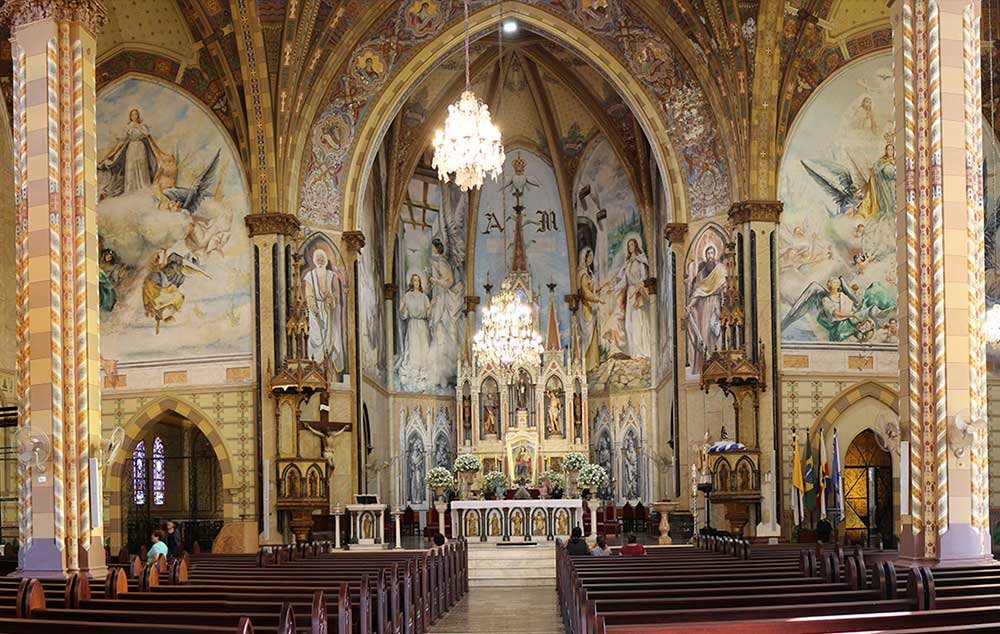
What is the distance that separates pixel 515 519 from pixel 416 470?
877 centimetres

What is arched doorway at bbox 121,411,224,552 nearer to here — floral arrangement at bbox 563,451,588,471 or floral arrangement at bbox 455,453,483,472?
floral arrangement at bbox 455,453,483,472

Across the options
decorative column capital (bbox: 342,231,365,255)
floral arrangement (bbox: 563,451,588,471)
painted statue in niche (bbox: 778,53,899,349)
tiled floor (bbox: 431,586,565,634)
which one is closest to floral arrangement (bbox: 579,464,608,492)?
floral arrangement (bbox: 563,451,588,471)

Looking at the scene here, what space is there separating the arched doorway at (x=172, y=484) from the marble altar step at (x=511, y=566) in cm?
786

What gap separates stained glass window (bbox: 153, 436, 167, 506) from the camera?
30625 millimetres

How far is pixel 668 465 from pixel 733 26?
11.8 metres

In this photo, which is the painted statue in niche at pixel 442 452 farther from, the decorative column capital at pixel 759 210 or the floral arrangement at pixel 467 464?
the decorative column capital at pixel 759 210

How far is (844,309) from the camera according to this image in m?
25.8

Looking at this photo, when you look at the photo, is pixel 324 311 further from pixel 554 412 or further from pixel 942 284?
pixel 942 284

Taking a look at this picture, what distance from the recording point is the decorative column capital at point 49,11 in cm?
1486

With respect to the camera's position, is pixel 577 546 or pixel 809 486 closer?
pixel 577 546

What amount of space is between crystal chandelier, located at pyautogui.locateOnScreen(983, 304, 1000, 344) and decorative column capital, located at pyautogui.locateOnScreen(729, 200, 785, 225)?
16.0 feet

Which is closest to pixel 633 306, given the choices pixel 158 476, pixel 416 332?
pixel 416 332

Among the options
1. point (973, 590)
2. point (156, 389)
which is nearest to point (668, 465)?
point (156, 389)

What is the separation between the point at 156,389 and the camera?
2616 centimetres
